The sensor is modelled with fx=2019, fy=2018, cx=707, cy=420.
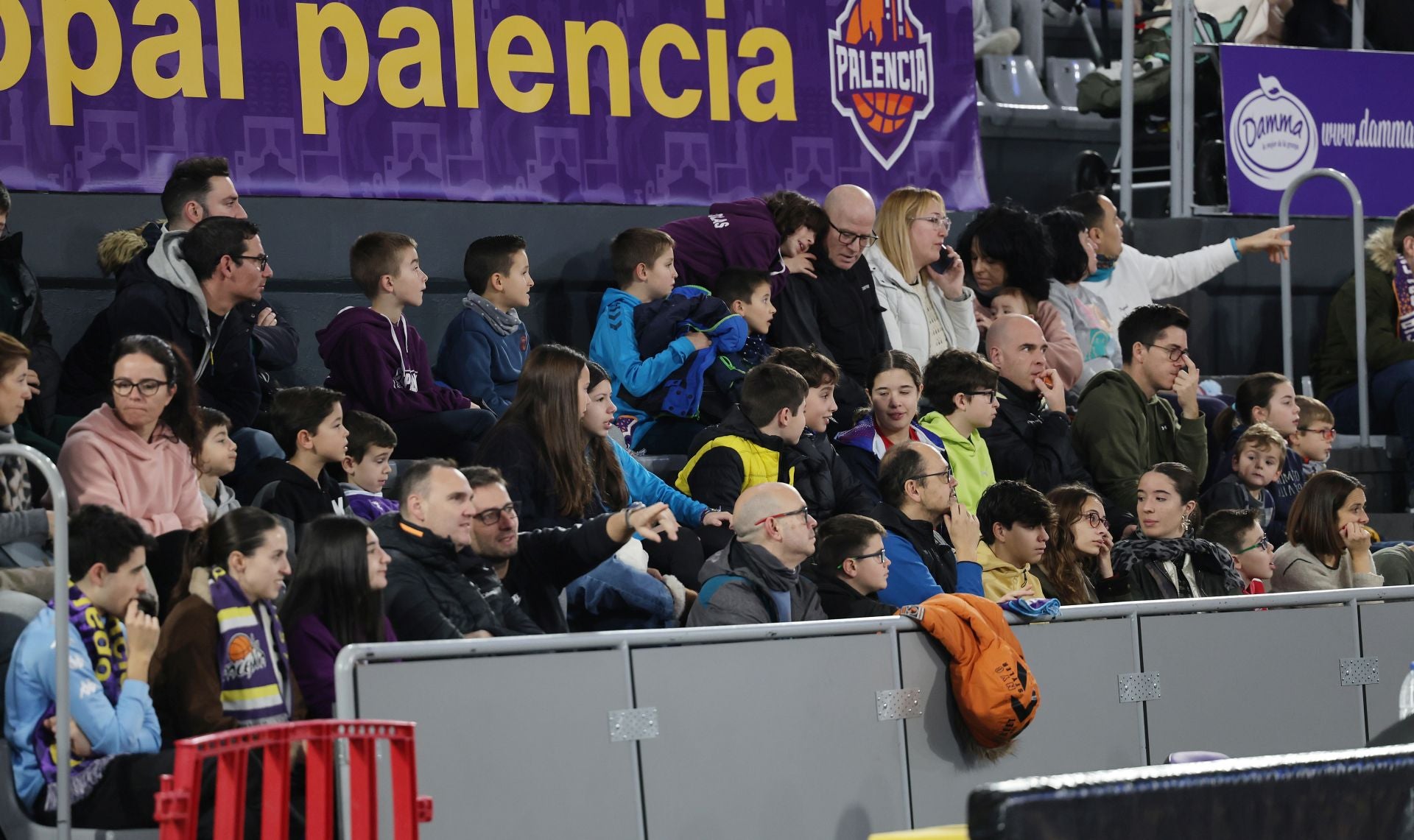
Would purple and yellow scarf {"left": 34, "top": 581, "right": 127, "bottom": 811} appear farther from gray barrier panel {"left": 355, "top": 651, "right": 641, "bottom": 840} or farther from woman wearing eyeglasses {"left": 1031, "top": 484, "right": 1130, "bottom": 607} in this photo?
woman wearing eyeglasses {"left": 1031, "top": 484, "right": 1130, "bottom": 607}

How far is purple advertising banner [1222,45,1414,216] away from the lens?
12383 mm

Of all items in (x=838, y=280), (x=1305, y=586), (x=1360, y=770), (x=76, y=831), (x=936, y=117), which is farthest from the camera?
(x=936, y=117)

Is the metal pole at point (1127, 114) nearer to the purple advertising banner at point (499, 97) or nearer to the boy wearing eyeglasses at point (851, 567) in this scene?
the purple advertising banner at point (499, 97)

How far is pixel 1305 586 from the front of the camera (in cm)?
916

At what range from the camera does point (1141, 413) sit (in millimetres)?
9852

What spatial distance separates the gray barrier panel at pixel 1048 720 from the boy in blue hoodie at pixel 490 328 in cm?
266

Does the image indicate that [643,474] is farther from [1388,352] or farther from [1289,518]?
[1388,352]

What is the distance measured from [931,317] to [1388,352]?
9.88ft

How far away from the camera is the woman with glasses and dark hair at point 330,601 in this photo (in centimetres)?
597

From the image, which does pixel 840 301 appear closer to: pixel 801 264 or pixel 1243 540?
pixel 801 264

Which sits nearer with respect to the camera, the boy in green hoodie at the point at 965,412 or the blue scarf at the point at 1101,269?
the boy in green hoodie at the point at 965,412

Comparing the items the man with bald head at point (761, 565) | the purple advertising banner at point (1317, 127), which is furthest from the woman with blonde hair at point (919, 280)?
the man with bald head at point (761, 565)

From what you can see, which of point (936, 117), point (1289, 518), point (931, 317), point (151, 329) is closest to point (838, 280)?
point (931, 317)

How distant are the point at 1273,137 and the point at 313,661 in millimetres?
8331
